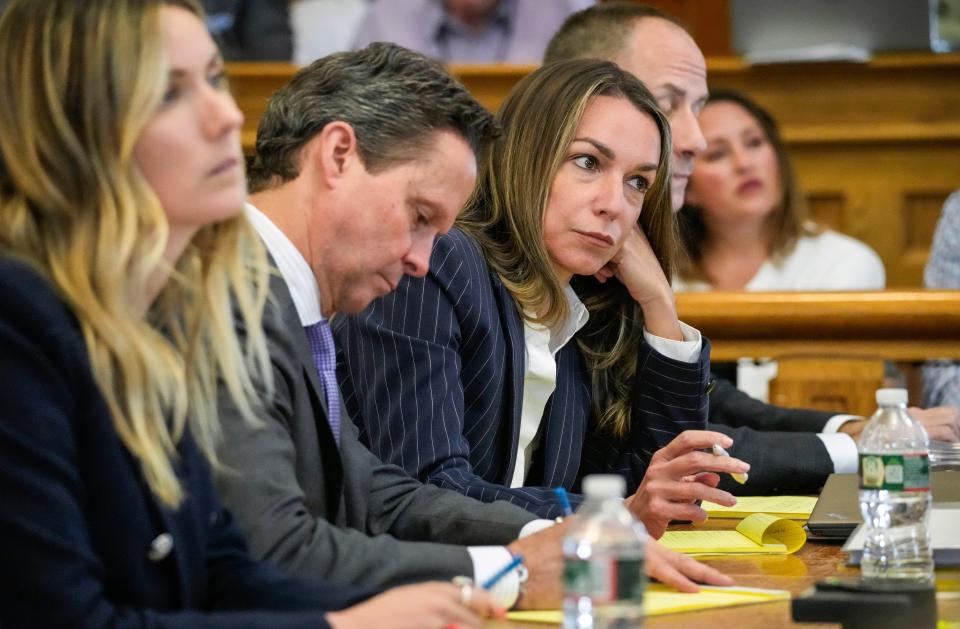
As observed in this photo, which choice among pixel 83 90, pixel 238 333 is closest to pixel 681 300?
pixel 238 333

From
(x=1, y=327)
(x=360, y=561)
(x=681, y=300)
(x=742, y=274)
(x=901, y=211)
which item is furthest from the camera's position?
(x=901, y=211)

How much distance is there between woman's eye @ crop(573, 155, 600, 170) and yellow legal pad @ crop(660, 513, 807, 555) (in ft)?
2.30

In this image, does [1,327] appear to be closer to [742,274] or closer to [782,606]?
[782,606]

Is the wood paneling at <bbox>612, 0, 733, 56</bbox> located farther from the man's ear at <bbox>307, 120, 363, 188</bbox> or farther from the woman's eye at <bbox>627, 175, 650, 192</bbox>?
the man's ear at <bbox>307, 120, 363, 188</bbox>

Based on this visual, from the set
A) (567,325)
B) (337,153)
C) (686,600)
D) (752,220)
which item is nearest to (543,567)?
(686,600)

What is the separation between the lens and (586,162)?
8.49 feet

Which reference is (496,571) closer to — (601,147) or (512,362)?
(512,362)

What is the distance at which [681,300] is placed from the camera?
3146 mm

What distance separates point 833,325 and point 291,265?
1554 mm

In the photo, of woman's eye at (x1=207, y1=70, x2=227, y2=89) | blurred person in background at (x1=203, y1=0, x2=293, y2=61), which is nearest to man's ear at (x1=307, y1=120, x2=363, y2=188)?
woman's eye at (x1=207, y1=70, x2=227, y2=89)

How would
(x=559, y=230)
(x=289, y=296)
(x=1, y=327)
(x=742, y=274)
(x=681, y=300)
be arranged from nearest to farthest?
(x=1, y=327)
(x=289, y=296)
(x=559, y=230)
(x=681, y=300)
(x=742, y=274)

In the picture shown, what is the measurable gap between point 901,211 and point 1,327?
4020mm

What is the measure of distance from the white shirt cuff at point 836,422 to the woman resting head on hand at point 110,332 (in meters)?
1.67

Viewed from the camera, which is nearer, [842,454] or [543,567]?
[543,567]
